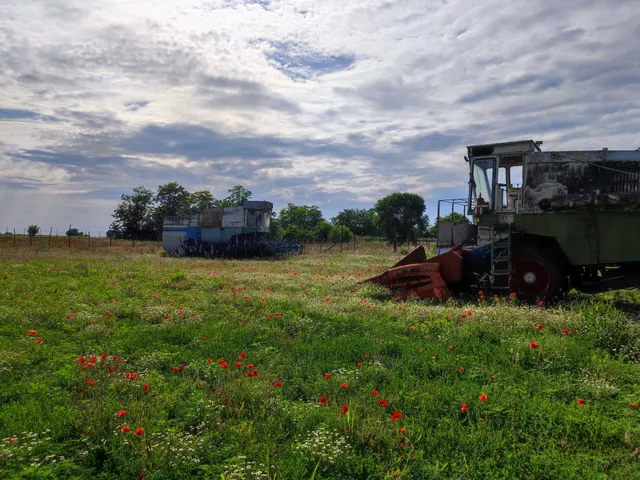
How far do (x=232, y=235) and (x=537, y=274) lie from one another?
1075 inches

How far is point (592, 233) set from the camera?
9.48m

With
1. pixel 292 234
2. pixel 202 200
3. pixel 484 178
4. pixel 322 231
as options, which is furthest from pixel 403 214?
pixel 484 178

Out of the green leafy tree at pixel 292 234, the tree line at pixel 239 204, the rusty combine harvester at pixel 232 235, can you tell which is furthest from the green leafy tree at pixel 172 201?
the rusty combine harvester at pixel 232 235

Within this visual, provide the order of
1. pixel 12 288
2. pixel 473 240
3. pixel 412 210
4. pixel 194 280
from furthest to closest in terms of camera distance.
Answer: pixel 412 210 → pixel 194 280 → pixel 473 240 → pixel 12 288

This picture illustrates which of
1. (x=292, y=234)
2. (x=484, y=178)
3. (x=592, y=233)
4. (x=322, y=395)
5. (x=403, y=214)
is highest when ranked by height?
(x=403, y=214)

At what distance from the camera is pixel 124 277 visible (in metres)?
15.1

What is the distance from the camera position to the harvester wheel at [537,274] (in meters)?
9.94

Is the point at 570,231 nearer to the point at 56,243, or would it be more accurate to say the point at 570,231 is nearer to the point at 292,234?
the point at 56,243

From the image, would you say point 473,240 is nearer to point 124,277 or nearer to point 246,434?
point 246,434

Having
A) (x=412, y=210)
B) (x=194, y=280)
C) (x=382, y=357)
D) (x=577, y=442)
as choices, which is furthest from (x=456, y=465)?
(x=412, y=210)

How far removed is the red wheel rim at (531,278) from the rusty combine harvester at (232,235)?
24926mm

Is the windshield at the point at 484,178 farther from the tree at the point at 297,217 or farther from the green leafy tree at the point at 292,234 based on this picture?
the tree at the point at 297,217

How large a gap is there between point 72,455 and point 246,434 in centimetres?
140

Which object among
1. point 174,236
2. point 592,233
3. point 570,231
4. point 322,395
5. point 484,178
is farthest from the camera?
point 174,236
